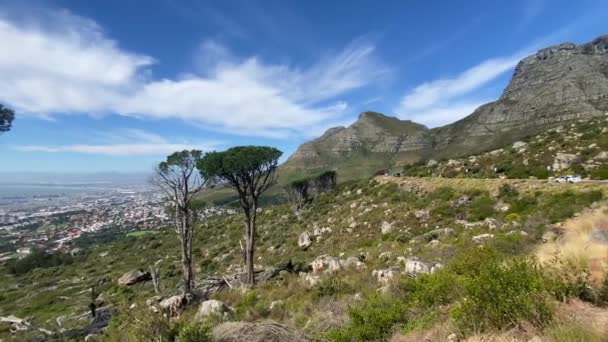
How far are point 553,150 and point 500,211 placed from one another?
63.1 feet

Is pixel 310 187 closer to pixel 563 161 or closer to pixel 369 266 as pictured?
pixel 563 161

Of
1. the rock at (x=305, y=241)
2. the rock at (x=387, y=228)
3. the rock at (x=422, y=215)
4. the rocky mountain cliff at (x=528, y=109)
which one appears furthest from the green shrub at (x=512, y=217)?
the rocky mountain cliff at (x=528, y=109)

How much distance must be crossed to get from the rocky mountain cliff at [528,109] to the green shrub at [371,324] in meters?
100

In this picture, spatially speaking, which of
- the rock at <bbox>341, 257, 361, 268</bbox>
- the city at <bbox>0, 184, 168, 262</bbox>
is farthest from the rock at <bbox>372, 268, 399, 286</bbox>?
the city at <bbox>0, 184, 168, 262</bbox>

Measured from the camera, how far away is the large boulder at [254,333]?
16.8ft

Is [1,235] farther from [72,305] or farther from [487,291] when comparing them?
[487,291]

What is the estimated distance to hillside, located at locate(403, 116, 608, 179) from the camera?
26753 mm

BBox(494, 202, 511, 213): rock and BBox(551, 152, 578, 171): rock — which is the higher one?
BBox(551, 152, 578, 171): rock

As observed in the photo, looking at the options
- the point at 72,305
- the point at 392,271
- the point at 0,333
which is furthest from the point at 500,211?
the point at 72,305

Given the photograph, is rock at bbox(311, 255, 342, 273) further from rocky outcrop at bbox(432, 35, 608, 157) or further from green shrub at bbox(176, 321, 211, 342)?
rocky outcrop at bbox(432, 35, 608, 157)

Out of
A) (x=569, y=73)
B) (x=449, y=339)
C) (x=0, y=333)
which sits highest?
(x=569, y=73)

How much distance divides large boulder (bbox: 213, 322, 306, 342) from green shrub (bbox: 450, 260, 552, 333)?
8.49ft

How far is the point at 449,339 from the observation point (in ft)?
15.1

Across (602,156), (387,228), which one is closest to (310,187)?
(387,228)
